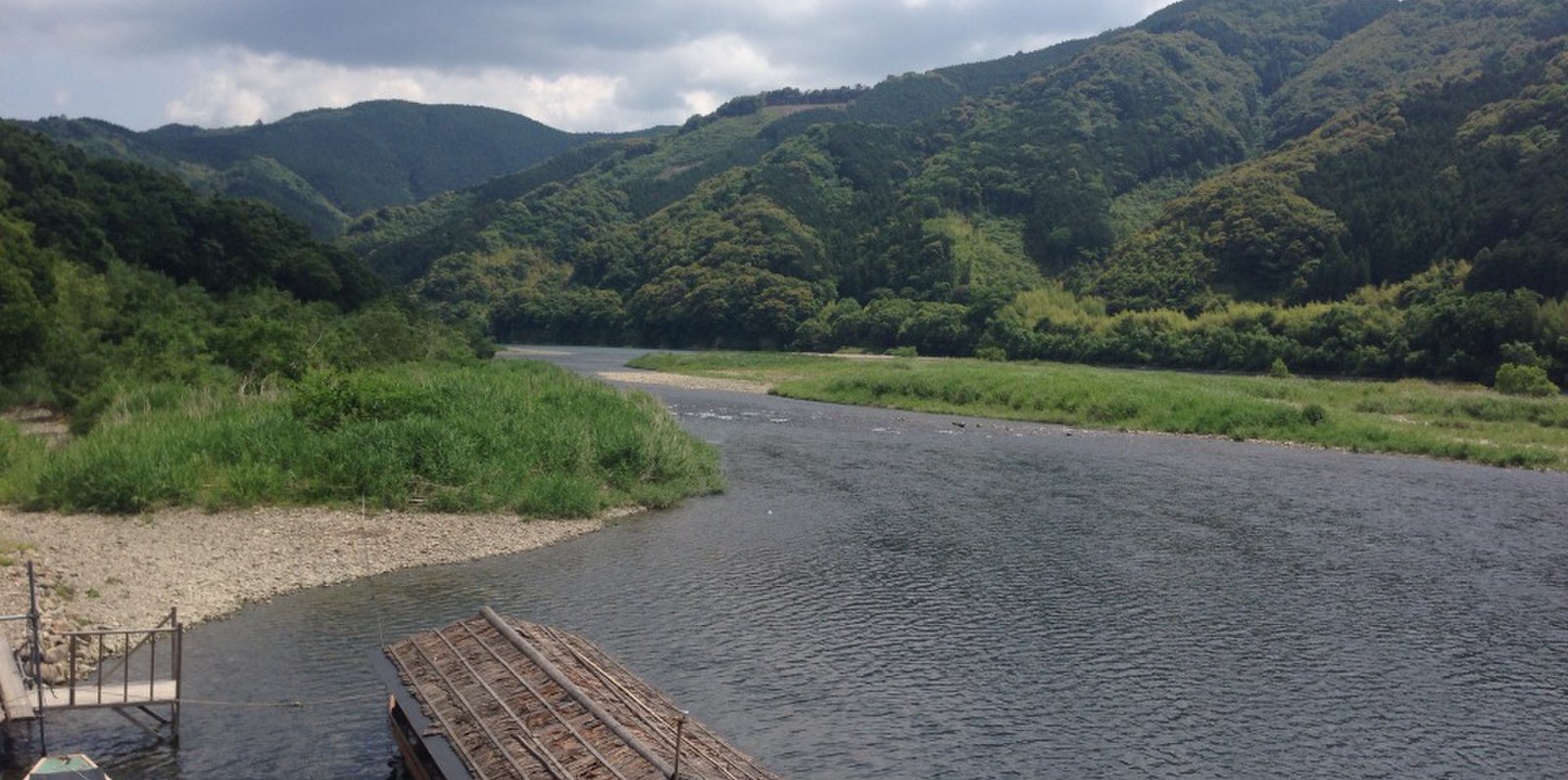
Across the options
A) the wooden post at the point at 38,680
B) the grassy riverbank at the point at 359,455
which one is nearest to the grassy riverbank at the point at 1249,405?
the grassy riverbank at the point at 359,455

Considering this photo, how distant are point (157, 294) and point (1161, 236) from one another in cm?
9393

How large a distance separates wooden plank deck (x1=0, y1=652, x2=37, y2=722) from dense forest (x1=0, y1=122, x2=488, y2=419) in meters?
25.0

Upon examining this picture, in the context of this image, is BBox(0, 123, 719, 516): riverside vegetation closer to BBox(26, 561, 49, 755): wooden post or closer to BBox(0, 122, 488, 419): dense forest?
BBox(0, 122, 488, 419): dense forest

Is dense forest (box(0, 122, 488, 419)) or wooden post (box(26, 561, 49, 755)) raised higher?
dense forest (box(0, 122, 488, 419))

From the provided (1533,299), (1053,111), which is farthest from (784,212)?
(1533,299)

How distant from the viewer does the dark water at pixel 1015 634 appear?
16250 millimetres

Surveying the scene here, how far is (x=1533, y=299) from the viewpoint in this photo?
70.9m

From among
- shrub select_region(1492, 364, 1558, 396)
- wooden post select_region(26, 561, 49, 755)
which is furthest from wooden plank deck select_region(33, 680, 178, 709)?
shrub select_region(1492, 364, 1558, 396)

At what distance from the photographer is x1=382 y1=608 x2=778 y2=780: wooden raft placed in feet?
39.1

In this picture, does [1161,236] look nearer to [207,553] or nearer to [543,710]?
[207,553]

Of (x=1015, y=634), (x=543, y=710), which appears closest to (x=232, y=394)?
(x=1015, y=634)

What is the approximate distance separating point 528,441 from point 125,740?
2052 cm

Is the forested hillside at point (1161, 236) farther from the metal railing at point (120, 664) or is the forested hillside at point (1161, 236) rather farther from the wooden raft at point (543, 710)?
the metal railing at point (120, 664)

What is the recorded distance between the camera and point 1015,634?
22.1m
